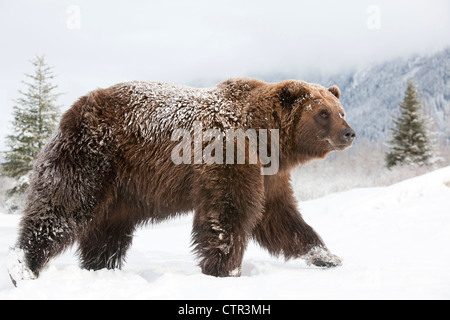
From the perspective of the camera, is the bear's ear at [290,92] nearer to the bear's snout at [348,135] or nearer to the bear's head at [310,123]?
the bear's head at [310,123]

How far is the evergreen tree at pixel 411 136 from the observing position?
99.3 ft

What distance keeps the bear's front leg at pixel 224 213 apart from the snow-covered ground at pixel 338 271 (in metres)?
0.35

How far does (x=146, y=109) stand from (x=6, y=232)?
1110 centimetres

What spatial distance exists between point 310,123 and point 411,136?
28549mm

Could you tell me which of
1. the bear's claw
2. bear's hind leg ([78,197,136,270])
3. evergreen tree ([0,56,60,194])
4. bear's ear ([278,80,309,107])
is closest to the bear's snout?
bear's ear ([278,80,309,107])

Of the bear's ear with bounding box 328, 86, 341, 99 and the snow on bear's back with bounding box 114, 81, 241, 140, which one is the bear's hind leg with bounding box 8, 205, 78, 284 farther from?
the bear's ear with bounding box 328, 86, 341, 99

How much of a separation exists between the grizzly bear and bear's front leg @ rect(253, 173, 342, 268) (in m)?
0.01

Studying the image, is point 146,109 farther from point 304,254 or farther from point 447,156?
point 447,156

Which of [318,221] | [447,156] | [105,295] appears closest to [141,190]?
[105,295]

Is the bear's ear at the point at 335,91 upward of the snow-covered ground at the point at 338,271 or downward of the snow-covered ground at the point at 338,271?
upward

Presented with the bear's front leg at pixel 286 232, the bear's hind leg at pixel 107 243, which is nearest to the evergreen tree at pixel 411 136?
the bear's front leg at pixel 286 232

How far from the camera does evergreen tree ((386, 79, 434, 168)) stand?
30266 mm

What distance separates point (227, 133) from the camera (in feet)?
15.2

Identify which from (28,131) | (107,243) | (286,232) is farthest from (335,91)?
(28,131)
